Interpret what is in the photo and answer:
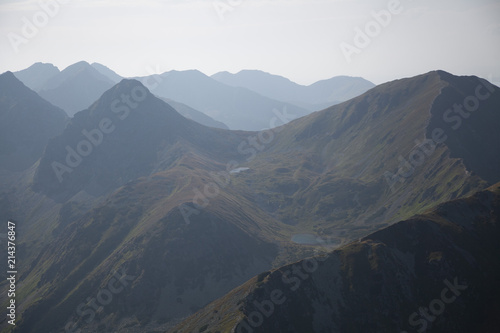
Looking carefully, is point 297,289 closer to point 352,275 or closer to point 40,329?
point 352,275

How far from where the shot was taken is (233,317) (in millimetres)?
102500

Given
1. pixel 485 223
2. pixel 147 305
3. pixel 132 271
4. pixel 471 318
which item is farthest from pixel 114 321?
pixel 485 223

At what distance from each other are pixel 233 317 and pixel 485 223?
99.1 metres
